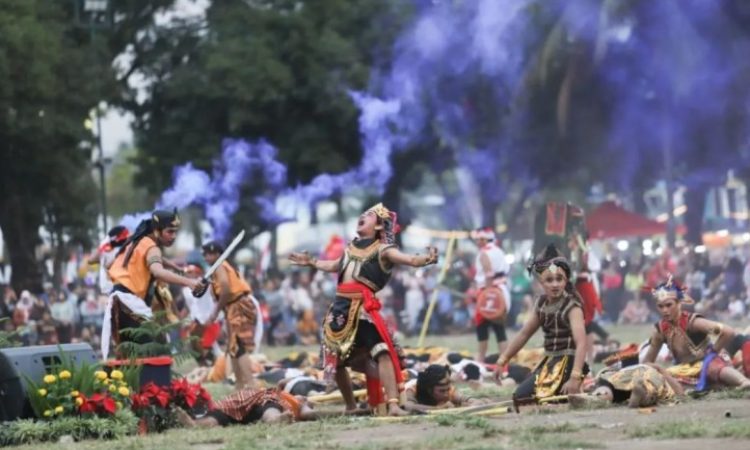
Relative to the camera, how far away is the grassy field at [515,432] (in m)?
10.8

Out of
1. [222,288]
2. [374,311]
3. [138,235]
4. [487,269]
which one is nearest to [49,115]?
[487,269]

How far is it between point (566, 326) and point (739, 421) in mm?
2421

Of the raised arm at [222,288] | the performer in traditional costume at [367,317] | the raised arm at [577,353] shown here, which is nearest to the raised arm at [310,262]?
the performer in traditional costume at [367,317]

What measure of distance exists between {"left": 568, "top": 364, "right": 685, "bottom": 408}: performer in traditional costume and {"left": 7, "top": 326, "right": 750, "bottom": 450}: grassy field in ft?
0.49

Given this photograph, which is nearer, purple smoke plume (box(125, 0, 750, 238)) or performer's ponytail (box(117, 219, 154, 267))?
performer's ponytail (box(117, 219, 154, 267))

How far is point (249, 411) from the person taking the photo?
13281mm

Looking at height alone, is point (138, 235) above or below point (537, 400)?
above

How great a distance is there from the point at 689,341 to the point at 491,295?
6815 mm

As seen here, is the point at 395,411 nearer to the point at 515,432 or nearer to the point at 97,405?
the point at 515,432

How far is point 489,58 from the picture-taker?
35531 mm

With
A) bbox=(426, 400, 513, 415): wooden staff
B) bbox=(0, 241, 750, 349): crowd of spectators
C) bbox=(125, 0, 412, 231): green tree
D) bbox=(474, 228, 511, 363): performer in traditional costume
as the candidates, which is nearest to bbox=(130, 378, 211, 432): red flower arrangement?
bbox=(426, 400, 513, 415): wooden staff

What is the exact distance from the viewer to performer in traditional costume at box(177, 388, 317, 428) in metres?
13.2

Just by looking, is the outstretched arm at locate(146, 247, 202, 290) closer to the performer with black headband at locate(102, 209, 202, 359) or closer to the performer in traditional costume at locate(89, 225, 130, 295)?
the performer with black headband at locate(102, 209, 202, 359)

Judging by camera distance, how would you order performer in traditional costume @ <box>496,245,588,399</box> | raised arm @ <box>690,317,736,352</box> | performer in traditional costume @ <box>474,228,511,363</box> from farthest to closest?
performer in traditional costume @ <box>474,228,511,363</box>
raised arm @ <box>690,317,736,352</box>
performer in traditional costume @ <box>496,245,588,399</box>
